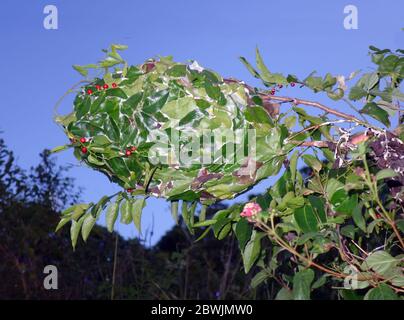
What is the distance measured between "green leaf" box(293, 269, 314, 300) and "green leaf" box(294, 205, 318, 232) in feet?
0.36

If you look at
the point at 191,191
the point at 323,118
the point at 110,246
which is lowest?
the point at 110,246

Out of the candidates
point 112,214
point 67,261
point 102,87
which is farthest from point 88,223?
point 67,261

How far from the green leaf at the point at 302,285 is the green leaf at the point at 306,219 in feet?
0.36

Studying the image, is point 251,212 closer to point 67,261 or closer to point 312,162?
point 312,162

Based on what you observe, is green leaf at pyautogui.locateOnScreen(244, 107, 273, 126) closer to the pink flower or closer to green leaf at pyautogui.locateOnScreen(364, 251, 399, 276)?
the pink flower

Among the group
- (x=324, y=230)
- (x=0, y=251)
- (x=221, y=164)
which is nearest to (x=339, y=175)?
(x=324, y=230)

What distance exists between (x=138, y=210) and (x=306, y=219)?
16.3 inches

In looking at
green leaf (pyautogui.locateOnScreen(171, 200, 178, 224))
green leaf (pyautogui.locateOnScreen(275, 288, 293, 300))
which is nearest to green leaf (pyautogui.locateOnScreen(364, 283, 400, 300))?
green leaf (pyautogui.locateOnScreen(275, 288, 293, 300))

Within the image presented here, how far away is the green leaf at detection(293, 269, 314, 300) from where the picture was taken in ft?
4.20

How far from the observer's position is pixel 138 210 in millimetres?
1521

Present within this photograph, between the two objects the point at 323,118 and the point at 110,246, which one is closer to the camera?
the point at 323,118
